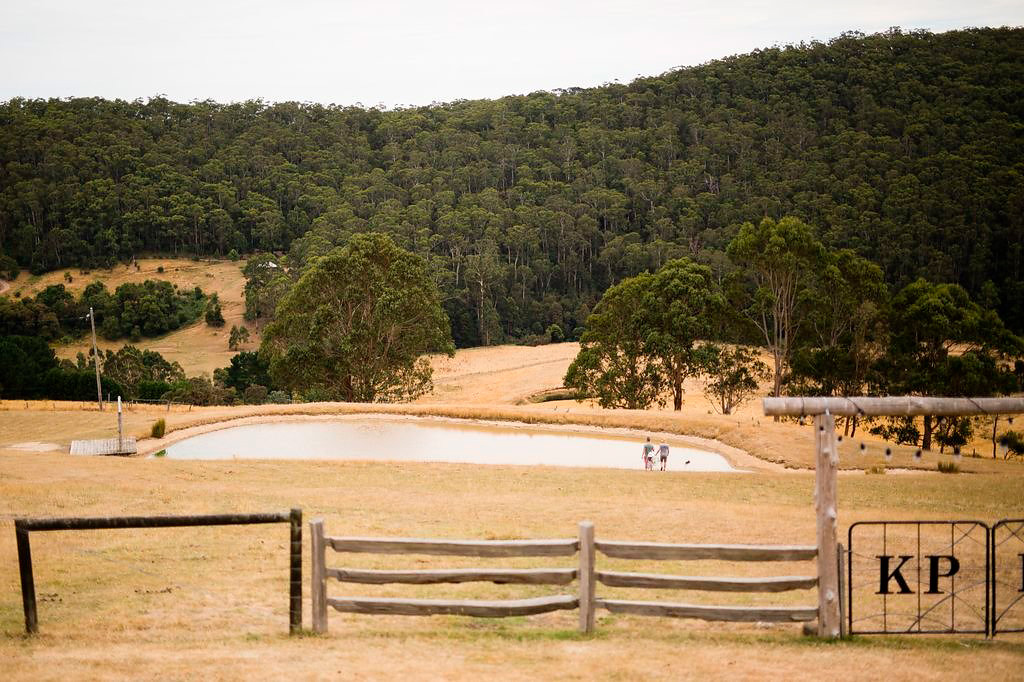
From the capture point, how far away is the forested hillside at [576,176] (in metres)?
106

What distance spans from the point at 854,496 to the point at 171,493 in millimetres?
17724

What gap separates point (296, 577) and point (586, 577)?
3.40m

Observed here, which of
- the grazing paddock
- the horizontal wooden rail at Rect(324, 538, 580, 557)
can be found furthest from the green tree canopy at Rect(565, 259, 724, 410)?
the horizontal wooden rail at Rect(324, 538, 580, 557)

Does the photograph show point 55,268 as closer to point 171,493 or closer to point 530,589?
point 171,493

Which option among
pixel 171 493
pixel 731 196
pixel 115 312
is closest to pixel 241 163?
pixel 115 312

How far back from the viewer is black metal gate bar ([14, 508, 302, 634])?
11297 mm

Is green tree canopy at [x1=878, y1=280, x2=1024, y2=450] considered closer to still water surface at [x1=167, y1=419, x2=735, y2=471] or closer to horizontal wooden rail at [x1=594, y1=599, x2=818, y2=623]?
still water surface at [x1=167, y1=419, x2=735, y2=471]

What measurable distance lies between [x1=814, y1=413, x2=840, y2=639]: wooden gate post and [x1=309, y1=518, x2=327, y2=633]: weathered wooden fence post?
5.71m

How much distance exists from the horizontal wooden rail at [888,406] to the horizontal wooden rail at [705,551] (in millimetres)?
1557

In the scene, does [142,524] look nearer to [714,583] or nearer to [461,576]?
[461,576]

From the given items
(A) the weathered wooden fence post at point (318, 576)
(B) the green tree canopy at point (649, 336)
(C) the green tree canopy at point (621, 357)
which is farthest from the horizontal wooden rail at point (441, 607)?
(C) the green tree canopy at point (621, 357)

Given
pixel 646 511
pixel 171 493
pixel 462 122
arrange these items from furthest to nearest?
pixel 462 122, pixel 171 493, pixel 646 511

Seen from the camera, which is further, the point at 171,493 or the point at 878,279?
the point at 878,279

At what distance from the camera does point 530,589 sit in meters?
14.7
